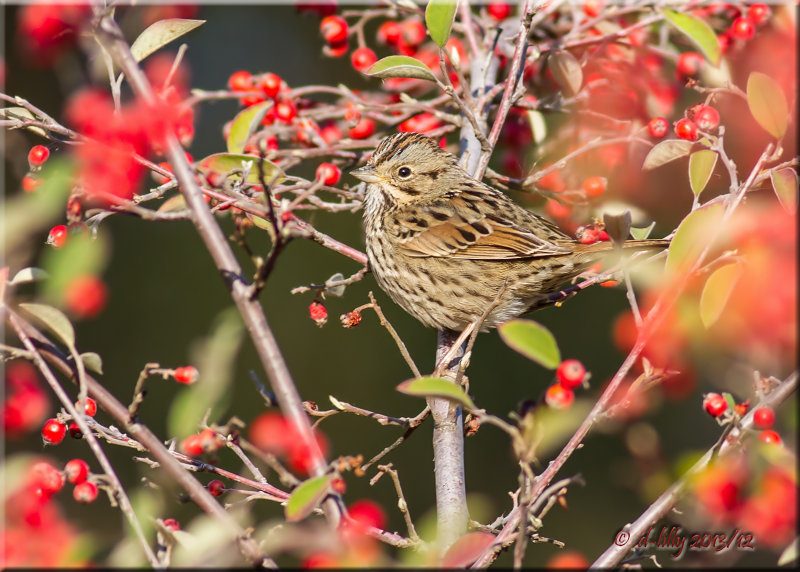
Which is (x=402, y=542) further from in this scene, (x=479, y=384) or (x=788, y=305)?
(x=479, y=384)

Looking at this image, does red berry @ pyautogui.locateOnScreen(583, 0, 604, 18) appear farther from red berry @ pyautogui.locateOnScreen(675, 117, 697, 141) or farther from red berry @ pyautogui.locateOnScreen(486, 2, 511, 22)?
red berry @ pyautogui.locateOnScreen(675, 117, 697, 141)

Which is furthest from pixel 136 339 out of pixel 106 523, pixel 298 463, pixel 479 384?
pixel 298 463

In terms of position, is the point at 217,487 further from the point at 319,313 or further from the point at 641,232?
the point at 641,232

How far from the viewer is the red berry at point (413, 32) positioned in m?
2.93

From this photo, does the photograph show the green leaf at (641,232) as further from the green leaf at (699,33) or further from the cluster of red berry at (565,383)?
the cluster of red berry at (565,383)

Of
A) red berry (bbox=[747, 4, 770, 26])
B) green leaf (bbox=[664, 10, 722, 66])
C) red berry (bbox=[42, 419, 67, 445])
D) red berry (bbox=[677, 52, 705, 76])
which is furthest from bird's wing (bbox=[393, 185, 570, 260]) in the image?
red berry (bbox=[42, 419, 67, 445])

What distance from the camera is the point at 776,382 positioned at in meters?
1.26

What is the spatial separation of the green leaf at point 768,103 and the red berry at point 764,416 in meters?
0.50

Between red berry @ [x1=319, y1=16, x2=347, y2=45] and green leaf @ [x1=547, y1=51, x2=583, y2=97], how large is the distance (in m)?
0.81

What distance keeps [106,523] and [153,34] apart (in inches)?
138

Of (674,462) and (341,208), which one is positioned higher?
(341,208)

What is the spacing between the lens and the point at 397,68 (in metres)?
1.91

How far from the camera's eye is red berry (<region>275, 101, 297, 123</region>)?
257 centimetres

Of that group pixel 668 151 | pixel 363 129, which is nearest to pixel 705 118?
pixel 668 151
